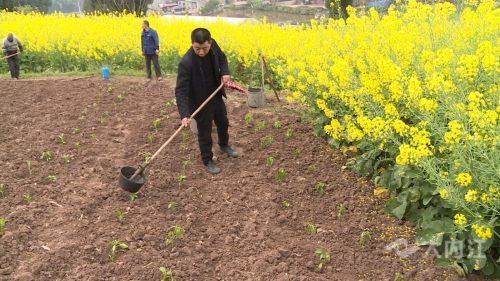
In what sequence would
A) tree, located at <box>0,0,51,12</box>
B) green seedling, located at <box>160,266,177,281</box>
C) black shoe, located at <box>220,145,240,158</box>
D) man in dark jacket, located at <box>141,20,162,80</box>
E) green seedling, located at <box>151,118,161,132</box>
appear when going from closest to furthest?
green seedling, located at <box>160,266,177,281</box> → black shoe, located at <box>220,145,240,158</box> → green seedling, located at <box>151,118,161,132</box> → man in dark jacket, located at <box>141,20,162,80</box> → tree, located at <box>0,0,51,12</box>

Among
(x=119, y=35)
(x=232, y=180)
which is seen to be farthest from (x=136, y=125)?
(x=119, y=35)

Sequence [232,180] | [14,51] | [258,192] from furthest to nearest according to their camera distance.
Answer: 1. [14,51]
2. [232,180]
3. [258,192]

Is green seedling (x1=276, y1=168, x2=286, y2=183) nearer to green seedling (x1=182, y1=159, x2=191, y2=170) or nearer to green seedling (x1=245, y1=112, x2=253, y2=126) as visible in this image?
green seedling (x1=182, y1=159, x2=191, y2=170)

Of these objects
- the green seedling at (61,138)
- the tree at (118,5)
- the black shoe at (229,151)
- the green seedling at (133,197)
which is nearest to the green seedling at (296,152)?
the black shoe at (229,151)

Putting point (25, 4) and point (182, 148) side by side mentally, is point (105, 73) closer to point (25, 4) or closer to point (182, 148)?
point (182, 148)

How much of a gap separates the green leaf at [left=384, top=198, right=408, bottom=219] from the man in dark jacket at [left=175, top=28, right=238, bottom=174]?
1930mm

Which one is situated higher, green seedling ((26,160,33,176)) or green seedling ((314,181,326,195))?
green seedling ((26,160,33,176))

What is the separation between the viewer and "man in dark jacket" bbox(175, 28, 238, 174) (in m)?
4.46

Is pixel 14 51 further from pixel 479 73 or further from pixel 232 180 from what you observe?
pixel 479 73

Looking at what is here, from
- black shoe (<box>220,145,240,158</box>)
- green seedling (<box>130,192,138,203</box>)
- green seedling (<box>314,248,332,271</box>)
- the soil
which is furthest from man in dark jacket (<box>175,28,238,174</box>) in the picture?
green seedling (<box>314,248,332,271</box>)

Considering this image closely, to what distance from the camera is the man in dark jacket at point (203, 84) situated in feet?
14.6

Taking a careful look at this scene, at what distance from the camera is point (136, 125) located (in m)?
6.30

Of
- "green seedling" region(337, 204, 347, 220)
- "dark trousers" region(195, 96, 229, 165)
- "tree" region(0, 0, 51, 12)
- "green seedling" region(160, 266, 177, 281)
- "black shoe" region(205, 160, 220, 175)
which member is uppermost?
"tree" region(0, 0, 51, 12)

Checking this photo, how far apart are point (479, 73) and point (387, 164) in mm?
1190
